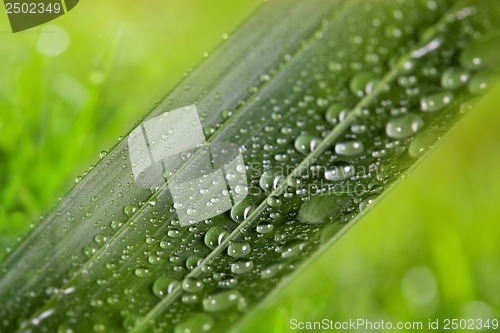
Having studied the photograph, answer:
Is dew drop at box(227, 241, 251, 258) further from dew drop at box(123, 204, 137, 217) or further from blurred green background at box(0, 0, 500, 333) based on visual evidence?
blurred green background at box(0, 0, 500, 333)

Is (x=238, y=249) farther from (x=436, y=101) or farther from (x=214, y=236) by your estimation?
(x=436, y=101)

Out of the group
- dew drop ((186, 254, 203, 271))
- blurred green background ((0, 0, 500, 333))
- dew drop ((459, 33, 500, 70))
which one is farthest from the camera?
blurred green background ((0, 0, 500, 333))

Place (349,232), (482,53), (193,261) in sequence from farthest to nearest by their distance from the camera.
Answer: (349,232) < (193,261) < (482,53)

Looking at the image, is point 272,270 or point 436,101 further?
point 272,270

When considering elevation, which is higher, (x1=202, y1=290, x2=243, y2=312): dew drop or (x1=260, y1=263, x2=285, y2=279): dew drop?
(x1=260, y1=263, x2=285, y2=279): dew drop

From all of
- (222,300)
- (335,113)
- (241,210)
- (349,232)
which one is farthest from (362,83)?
(349,232)

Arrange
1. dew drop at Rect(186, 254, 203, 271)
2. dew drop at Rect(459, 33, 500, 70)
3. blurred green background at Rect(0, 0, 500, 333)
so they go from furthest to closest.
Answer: blurred green background at Rect(0, 0, 500, 333)
dew drop at Rect(186, 254, 203, 271)
dew drop at Rect(459, 33, 500, 70)

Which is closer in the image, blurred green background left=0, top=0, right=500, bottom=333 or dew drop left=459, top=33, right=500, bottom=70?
dew drop left=459, top=33, right=500, bottom=70

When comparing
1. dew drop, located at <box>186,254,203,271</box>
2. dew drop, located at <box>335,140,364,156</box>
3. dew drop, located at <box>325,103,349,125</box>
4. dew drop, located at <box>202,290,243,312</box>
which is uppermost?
dew drop, located at <box>325,103,349,125</box>

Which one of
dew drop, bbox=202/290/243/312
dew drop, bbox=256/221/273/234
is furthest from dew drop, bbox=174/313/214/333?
dew drop, bbox=256/221/273/234
